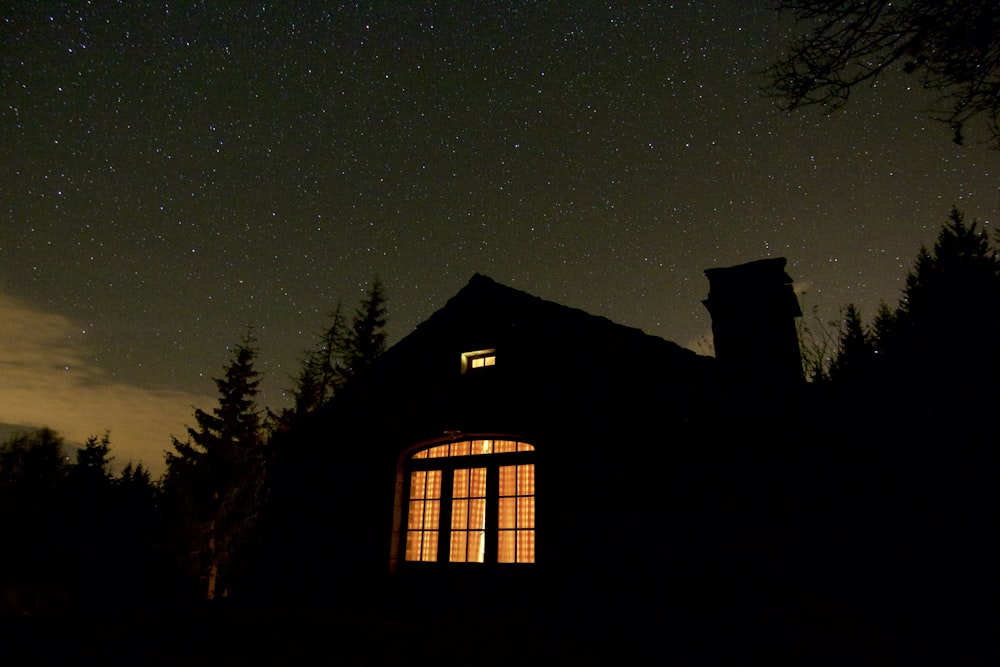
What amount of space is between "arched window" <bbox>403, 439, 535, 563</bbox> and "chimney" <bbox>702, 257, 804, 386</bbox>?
372 centimetres

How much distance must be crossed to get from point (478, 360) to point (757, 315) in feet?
15.5

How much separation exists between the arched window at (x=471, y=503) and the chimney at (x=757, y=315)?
147 inches

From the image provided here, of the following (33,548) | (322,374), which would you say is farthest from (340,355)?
(33,548)

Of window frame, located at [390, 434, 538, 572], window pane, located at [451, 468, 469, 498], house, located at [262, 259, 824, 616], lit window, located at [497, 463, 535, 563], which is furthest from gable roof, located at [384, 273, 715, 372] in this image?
window pane, located at [451, 468, 469, 498]

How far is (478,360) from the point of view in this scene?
9.66m

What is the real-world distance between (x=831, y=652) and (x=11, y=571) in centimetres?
3308

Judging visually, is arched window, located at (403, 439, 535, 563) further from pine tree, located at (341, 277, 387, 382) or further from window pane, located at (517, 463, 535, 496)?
pine tree, located at (341, 277, 387, 382)

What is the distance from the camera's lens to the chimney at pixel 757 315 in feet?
28.5

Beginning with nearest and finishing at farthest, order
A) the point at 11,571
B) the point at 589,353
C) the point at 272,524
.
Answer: the point at 589,353 < the point at 272,524 < the point at 11,571

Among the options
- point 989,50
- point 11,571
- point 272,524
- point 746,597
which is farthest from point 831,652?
point 11,571

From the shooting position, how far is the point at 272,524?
9969 mm

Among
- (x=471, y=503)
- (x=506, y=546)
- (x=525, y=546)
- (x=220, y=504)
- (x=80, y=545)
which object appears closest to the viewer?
(x=525, y=546)

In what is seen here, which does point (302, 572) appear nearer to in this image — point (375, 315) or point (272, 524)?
point (272, 524)

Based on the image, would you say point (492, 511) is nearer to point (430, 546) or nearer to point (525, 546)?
point (525, 546)
